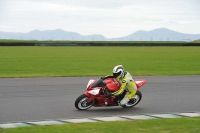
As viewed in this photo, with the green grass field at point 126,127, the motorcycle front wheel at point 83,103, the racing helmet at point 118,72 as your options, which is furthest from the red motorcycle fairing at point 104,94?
the green grass field at point 126,127

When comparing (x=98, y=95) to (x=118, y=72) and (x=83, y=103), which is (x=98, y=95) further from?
(x=118, y=72)

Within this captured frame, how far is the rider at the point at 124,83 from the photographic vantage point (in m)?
11.3

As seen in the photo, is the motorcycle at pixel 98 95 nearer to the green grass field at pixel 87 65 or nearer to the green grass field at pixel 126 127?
the green grass field at pixel 126 127

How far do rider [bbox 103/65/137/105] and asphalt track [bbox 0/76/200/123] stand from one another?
376mm

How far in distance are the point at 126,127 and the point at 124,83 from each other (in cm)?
275

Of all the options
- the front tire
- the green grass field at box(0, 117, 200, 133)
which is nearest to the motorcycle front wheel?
the front tire

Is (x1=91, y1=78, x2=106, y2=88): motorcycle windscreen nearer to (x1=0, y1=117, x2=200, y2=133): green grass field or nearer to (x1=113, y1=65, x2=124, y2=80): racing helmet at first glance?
(x1=113, y1=65, x2=124, y2=80): racing helmet

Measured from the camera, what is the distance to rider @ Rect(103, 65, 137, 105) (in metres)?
11.3

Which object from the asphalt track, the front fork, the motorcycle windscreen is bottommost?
the asphalt track

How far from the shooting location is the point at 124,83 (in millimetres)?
11328

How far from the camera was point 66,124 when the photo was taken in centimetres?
911

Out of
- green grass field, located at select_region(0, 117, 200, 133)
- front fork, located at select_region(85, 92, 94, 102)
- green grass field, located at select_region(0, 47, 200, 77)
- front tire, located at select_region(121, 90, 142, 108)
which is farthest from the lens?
green grass field, located at select_region(0, 47, 200, 77)

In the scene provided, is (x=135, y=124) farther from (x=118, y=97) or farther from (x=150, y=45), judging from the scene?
(x=150, y=45)

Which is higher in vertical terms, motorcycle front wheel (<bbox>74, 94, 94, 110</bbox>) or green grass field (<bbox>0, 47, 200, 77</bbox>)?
green grass field (<bbox>0, 47, 200, 77</bbox>)
